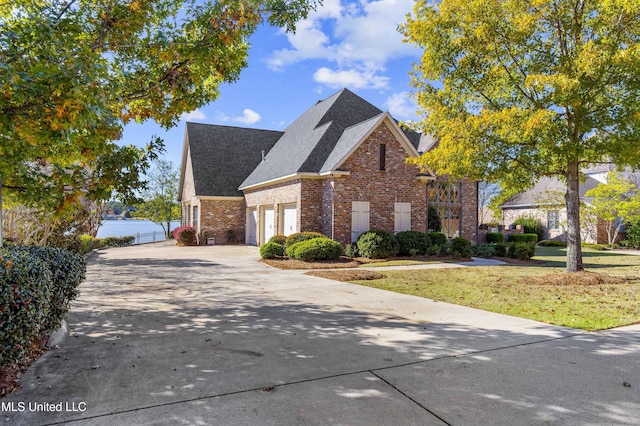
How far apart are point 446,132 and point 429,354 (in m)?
9.30

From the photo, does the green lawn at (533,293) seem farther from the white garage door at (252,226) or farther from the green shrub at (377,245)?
the white garage door at (252,226)

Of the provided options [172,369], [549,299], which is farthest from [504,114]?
[172,369]

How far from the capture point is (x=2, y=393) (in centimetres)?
373

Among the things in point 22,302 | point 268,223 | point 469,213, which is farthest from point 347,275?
point 469,213

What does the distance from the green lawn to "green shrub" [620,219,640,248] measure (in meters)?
15.1

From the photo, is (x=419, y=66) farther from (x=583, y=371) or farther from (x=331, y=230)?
(x=583, y=371)

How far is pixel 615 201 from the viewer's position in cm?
2639

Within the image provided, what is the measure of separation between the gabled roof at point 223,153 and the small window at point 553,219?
22.8 meters

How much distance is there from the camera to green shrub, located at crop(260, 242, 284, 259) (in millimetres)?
17438

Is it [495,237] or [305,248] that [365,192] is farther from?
[495,237]

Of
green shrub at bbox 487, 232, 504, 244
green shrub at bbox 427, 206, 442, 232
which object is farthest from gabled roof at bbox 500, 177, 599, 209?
green shrub at bbox 427, 206, 442, 232

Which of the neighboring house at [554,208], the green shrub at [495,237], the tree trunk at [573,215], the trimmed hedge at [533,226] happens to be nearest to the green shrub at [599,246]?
the neighboring house at [554,208]

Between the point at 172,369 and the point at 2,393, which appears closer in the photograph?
the point at 2,393

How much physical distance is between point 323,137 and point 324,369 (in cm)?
1787
